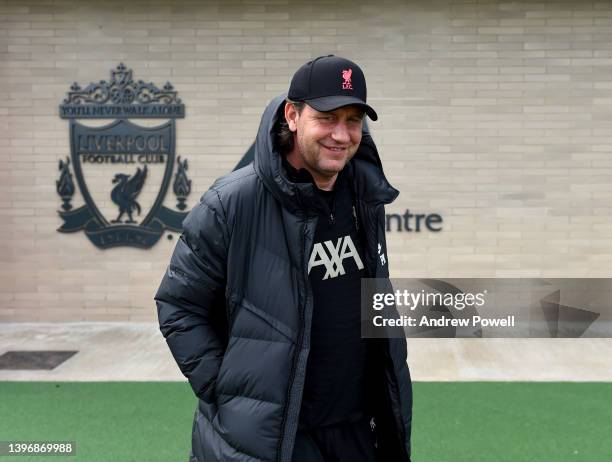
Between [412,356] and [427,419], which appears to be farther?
[412,356]

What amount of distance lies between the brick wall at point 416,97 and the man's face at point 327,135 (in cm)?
473

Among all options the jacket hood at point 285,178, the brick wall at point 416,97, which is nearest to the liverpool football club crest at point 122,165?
the brick wall at point 416,97

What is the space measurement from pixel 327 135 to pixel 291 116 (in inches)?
5.7

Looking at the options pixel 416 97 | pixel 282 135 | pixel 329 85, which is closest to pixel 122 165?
pixel 416 97

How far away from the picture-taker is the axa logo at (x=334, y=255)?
6.56 feet

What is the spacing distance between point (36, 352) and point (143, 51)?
125 inches

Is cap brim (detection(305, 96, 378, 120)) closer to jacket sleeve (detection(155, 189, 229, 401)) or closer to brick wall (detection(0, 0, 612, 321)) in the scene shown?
jacket sleeve (detection(155, 189, 229, 401))

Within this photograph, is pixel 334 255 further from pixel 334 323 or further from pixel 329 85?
pixel 329 85

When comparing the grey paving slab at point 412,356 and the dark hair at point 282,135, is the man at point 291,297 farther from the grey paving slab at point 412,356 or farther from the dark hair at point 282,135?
the grey paving slab at point 412,356

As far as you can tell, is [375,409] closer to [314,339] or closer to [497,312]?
[314,339]

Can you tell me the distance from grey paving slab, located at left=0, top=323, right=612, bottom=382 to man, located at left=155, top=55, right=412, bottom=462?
3122 millimetres

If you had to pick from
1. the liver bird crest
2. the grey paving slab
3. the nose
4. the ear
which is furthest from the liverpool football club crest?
the nose

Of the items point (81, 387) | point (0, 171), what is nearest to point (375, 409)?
point (81, 387)

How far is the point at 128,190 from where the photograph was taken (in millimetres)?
6688
